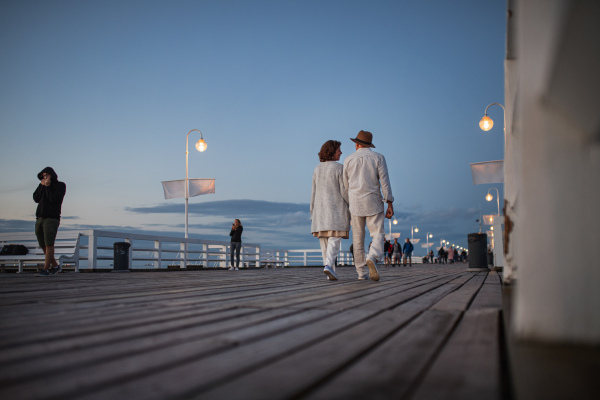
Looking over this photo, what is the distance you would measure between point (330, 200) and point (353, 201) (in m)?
0.45

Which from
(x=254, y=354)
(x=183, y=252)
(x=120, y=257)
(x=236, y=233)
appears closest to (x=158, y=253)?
(x=183, y=252)

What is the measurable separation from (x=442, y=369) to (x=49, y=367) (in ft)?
3.24

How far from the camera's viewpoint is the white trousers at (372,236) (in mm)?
5957

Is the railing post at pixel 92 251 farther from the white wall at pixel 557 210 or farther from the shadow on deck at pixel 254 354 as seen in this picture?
the white wall at pixel 557 210

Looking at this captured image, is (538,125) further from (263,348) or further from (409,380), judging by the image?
(263,348)

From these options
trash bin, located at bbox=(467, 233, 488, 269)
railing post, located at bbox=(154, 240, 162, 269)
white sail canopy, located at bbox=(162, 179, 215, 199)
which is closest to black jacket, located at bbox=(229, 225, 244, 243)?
railing post, located at bbox=(154, 240, 162, 269)

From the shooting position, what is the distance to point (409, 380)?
39.4 inches

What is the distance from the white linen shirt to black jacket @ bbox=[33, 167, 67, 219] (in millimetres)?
5143

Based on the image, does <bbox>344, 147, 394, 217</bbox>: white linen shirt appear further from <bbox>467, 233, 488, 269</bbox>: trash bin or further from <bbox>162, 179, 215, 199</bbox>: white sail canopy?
<bbox>162, 179, 215, 199</bbox>: white sail canopy

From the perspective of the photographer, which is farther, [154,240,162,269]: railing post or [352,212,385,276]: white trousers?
[154,240,162,269]: railing post

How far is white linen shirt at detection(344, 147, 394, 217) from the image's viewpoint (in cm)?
611

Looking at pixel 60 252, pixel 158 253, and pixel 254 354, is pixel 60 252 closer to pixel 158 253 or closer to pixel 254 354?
pixel 158 253

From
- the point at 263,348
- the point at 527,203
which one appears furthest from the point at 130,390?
the point at 527,203

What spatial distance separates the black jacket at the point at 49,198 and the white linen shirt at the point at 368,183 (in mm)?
5143
